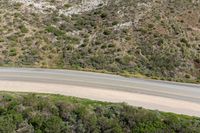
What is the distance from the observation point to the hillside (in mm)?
46844

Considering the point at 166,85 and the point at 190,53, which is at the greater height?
Result: the point at 190,53

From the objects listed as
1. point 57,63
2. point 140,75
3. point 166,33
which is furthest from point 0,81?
point 166,33

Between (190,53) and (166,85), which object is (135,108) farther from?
(190,53)

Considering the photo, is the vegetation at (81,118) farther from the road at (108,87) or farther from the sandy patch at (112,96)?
the road at (108,87)

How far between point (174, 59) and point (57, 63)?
14507 mm

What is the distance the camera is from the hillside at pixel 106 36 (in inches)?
1844

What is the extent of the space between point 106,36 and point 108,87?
42.7ft

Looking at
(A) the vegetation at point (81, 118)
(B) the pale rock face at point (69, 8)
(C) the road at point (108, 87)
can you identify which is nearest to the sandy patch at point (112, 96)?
(C) the road at point (108, 87)

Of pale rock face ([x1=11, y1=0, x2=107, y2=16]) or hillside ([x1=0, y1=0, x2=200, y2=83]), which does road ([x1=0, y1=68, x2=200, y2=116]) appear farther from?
pale rock face ([x1=11, y1=0, x2=107, y2=16])

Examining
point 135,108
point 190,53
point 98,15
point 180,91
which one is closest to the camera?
point 135,108

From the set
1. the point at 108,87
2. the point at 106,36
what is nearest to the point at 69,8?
the point at 106,36

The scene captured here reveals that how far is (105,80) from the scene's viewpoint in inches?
1656

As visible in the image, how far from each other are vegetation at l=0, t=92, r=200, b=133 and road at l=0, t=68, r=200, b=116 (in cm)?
251

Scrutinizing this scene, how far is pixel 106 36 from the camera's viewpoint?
170 feet
